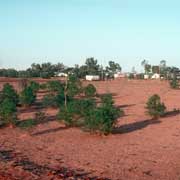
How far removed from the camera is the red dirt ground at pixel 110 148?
1633 centimetres

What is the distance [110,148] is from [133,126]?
7819 mm

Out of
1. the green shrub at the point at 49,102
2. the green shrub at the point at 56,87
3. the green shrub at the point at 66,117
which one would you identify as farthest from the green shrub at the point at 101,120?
the green shrub at the point at 56,87

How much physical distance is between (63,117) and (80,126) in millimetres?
1149

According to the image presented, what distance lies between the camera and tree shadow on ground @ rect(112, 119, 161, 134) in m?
26.6

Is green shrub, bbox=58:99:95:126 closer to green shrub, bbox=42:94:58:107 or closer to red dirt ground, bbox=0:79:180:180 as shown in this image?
red dirt ground, bbox=0:79:180:180

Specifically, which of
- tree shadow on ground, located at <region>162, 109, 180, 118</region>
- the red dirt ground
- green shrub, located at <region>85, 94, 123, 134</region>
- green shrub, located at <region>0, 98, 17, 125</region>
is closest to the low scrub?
green shrub, located at <region>85, 94, 123, 134</region>

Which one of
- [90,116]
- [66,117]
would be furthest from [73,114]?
[90,116]

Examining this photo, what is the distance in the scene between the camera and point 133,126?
94.7 feet

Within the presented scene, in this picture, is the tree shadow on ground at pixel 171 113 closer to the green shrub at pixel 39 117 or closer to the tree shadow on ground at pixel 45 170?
the green shrub at pixel 39 117

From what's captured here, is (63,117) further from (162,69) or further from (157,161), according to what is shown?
(162,69)

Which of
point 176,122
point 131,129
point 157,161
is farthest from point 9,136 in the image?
point 176,122

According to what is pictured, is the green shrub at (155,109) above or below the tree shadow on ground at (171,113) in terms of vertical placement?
above

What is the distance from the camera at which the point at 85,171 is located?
15781 millimetres

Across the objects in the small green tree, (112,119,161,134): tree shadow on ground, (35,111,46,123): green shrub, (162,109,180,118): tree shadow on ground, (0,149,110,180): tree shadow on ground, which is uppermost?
the small green tree
